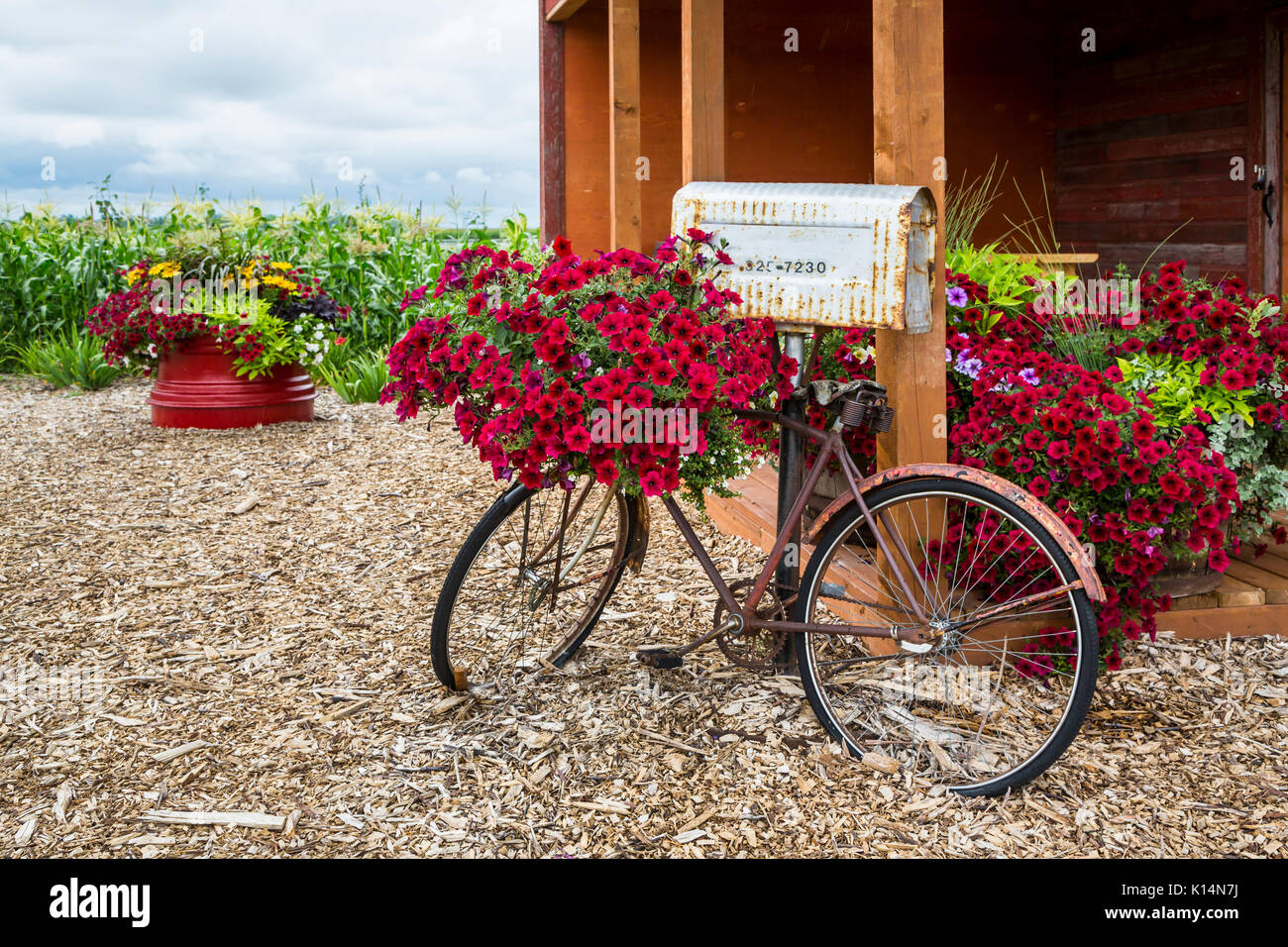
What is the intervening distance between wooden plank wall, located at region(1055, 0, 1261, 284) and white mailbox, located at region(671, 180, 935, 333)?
4942 mm

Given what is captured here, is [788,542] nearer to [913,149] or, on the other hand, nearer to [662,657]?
[662,657]

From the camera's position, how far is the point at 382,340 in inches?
370

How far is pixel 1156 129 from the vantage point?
737 cm

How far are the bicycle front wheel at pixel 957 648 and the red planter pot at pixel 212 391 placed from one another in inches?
178

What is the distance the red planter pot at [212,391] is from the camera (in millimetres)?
6773

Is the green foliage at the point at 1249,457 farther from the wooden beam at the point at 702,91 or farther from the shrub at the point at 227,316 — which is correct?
the shrub at the point at 227,316

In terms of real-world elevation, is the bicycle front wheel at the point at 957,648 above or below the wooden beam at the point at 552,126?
below

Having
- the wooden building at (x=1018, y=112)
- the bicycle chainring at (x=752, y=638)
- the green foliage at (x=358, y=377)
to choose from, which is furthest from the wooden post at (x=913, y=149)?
the green foliage at (x=358, y=377)

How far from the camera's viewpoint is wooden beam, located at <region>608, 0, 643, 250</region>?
17.2 feet

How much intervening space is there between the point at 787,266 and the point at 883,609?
0.90 m
